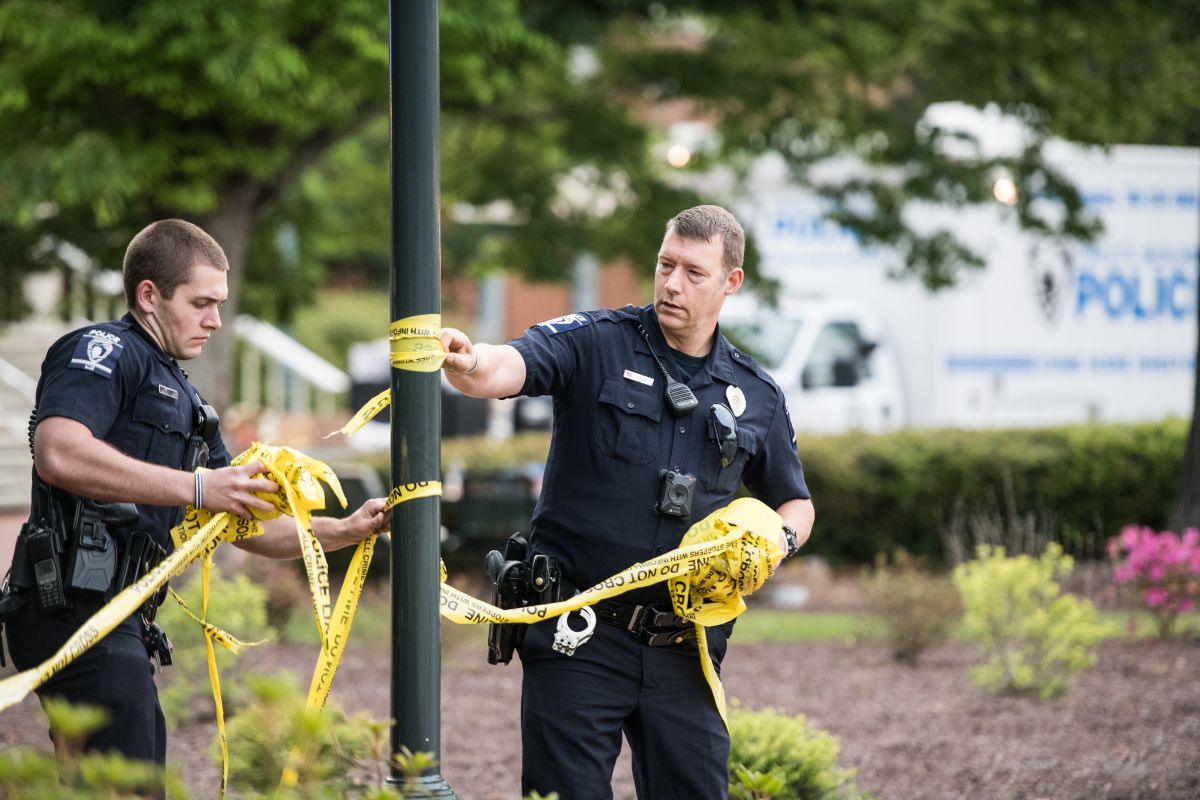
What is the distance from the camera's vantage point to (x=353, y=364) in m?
23.1

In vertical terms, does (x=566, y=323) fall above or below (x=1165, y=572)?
above

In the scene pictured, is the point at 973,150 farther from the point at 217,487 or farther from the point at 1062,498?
the point at 217,487

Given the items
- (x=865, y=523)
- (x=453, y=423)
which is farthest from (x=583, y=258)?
(x=453, y=423)

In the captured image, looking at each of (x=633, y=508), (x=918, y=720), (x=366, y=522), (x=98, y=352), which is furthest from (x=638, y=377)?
(x=918, y=720)

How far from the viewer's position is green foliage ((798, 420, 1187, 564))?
13.6m

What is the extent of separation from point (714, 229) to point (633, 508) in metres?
0.76

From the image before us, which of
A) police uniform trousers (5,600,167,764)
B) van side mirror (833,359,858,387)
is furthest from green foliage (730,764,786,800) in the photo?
van side mirror (833,359,858,387)

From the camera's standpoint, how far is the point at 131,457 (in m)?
3.50

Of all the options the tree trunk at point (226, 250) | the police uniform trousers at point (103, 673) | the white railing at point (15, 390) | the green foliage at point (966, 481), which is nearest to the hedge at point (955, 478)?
the green foliage at point (966, 481)

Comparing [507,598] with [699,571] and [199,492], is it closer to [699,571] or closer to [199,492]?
[699,571]

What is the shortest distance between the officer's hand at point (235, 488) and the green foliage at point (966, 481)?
10.1m

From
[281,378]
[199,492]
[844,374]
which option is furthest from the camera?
[281,378]

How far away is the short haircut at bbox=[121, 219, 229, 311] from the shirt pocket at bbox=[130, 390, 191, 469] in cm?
26

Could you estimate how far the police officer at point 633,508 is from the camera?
3.87m
